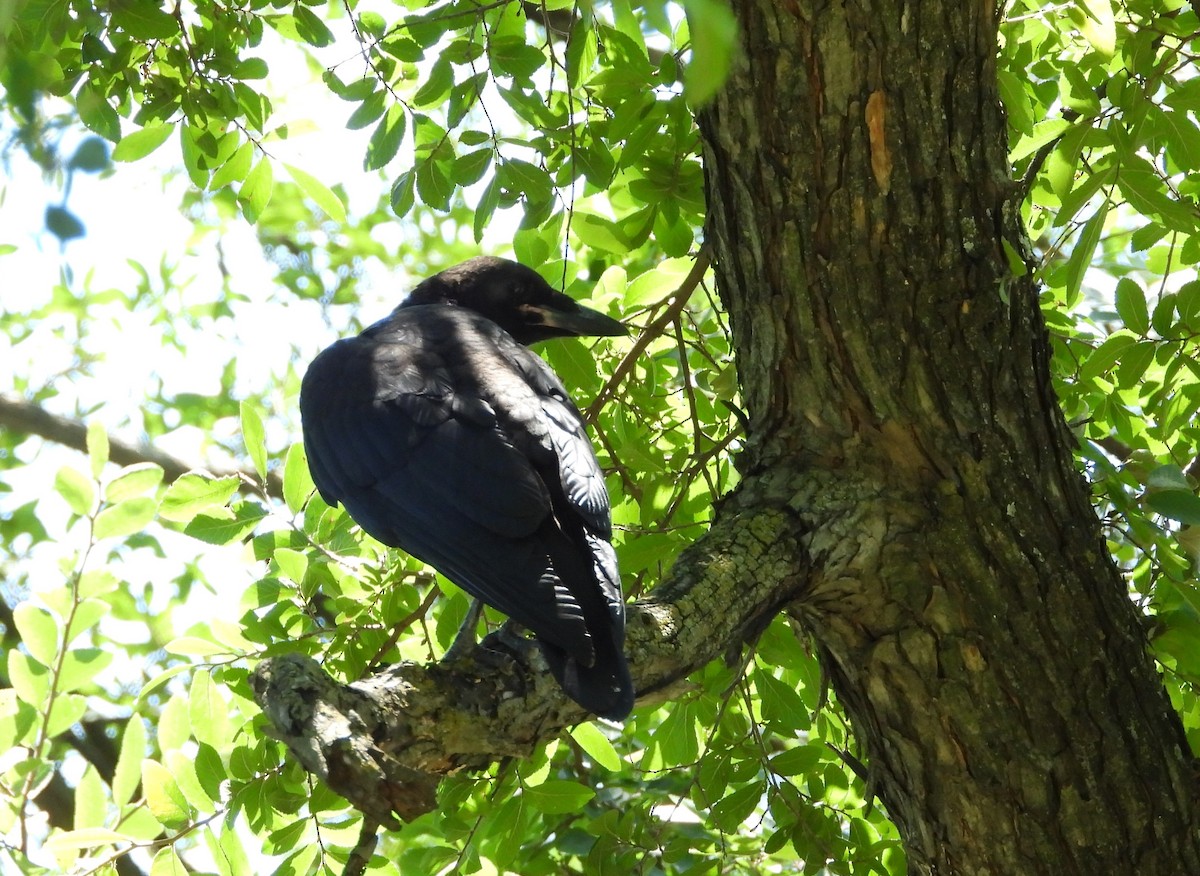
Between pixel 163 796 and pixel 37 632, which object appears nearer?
pixel 163 796

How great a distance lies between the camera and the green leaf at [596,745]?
120 inches

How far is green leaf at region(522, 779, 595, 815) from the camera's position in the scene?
275 centimetres

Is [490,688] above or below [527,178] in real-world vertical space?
below

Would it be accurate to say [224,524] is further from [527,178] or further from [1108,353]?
[1108,353]

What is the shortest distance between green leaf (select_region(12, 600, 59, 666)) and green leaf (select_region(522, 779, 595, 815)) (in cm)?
129

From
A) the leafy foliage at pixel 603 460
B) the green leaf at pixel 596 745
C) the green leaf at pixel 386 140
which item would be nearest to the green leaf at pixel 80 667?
the leafy foliage at pixel 603 460

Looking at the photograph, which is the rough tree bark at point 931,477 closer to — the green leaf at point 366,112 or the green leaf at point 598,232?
the green leaf at point 598,232

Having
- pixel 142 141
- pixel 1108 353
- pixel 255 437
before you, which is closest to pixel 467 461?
pixel 255 437

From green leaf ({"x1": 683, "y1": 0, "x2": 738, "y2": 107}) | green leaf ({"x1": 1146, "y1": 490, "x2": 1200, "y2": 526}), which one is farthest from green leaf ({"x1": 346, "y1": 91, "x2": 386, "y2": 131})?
green leaf ({"x1": 683, "y1": 0, "x2": 738, "y2": 107})

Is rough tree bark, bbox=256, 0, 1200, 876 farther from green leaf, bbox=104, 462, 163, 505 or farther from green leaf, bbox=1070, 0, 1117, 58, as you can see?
green leaf, bbox=104, 462, 163, 505

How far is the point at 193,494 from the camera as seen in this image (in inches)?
119

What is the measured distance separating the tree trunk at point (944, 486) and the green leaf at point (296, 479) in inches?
51.0

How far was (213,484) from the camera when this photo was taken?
305cm

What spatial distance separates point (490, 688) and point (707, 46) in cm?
165
